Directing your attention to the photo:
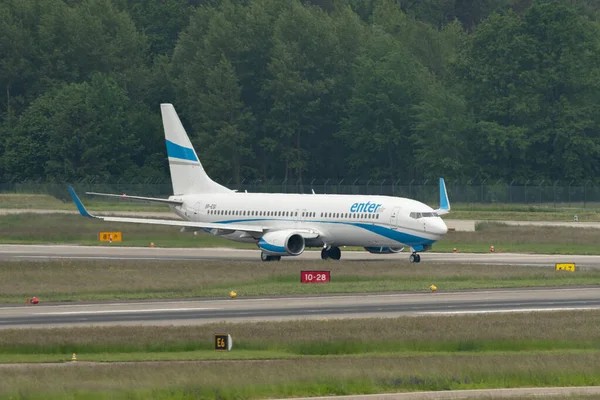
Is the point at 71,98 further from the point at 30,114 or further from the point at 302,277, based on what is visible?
the point at 302,277

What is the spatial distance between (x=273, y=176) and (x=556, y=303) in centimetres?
10657

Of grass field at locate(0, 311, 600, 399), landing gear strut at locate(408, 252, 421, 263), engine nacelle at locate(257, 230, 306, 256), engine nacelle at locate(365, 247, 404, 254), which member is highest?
engine nacelle at locate(257, 230, 306, 256)

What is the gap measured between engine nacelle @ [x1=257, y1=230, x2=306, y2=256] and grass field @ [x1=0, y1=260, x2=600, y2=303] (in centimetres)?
153

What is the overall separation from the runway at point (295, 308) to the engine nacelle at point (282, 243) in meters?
16.3

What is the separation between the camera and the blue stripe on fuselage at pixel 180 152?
74244 mm

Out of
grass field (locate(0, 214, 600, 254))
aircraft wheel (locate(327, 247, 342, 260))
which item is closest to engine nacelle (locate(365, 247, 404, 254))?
aircraft wheel (locate(327, 247, 342, 260))

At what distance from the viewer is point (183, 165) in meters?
74.1

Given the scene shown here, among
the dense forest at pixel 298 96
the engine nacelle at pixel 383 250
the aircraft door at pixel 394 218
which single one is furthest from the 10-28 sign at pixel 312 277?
the dense forest at pixel 298 96

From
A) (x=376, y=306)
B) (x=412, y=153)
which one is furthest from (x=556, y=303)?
(x=412, y=153)

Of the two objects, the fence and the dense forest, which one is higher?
the dense forest

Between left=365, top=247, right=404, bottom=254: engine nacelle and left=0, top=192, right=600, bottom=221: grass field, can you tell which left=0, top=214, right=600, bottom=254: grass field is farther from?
left=0, top=192, right=600, bottom=221: grass field

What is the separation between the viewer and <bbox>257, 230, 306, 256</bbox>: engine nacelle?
64625 mm

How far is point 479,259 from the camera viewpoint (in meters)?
67.2

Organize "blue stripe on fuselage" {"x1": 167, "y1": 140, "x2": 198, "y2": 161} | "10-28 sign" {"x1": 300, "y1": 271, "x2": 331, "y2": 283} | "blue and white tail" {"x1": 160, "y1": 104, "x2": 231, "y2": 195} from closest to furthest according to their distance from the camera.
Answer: "10-28 sign" {"x1": 300, "y1": 271, "x2": 331, "y2": 283} < "blue and white tail" {"x1": 160, "y1": 104, "x2": 231, "y2": 195} < "blue stripe on fuselage" {"x1": 167, "y1": 140, "x2": 198, "y2": 161}
